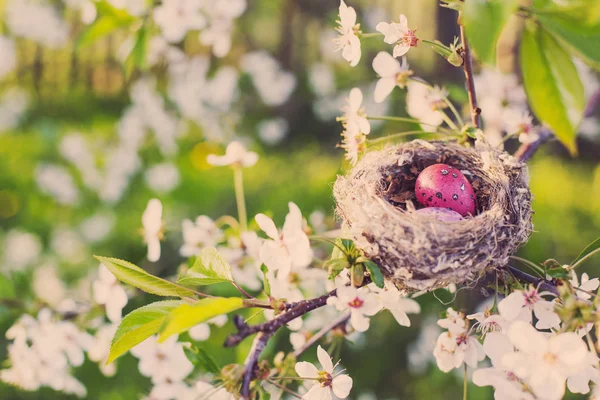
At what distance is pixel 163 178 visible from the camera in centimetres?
324

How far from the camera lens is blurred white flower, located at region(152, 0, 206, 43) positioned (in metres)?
1.29

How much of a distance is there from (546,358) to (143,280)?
52 cm

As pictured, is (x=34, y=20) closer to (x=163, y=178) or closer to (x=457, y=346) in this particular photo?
(x=163, y=178)

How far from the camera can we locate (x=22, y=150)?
3.70 meters

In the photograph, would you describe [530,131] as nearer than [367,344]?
Yes

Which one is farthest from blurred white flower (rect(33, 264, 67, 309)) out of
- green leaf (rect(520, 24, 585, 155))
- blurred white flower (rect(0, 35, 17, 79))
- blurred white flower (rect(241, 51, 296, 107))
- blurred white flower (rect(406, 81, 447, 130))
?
blurred white flower (rect(0, 35, 17, 79))

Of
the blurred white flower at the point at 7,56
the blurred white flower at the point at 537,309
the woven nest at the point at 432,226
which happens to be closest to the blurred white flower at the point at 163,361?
the woven nest at the point at 432,226

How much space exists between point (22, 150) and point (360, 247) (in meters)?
3.45

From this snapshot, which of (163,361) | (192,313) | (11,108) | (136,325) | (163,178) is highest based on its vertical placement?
(192,313)

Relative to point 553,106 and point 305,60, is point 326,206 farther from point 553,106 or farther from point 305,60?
point 305,60

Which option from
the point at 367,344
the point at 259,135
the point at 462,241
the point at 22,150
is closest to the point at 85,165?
the point at 22,150

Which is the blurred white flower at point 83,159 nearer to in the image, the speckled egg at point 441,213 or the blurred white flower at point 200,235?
the blurred white flower at point 200,235

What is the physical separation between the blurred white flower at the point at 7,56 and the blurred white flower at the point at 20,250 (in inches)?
89.9

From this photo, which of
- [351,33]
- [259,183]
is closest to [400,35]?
[351,33]
